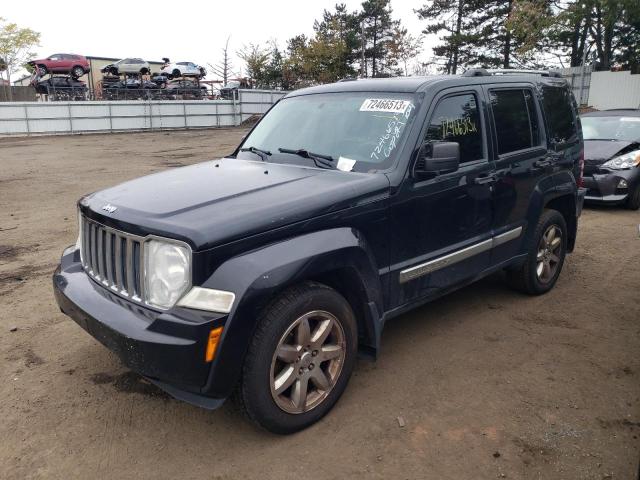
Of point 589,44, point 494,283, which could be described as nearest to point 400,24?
point 589,44

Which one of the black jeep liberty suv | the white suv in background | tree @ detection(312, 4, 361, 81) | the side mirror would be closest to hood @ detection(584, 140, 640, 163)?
the black jeep liberty suv

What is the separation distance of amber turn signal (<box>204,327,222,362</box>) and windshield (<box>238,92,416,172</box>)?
4.91 ft

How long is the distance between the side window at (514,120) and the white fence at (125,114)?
23425 millimetres

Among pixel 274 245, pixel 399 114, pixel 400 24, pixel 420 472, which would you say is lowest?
pixel 420 472

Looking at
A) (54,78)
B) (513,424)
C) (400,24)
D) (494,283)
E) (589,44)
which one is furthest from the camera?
(400,24)

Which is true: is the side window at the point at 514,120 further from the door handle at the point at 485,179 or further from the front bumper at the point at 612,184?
the front bumper at the point at 612,184

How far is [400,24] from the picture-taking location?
52.7 metres

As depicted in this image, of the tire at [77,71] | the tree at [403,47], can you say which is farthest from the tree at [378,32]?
the tire at [77,71]

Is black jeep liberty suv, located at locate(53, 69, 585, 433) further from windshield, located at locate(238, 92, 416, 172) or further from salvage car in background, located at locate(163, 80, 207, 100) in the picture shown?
salvage car in background, located at locate(163, 80, 207, 100)

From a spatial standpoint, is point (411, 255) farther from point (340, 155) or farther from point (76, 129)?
point (76, 129)

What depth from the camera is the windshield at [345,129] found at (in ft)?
11.7

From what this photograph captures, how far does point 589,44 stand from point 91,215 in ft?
127

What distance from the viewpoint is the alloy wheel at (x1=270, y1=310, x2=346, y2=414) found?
2.87 metres

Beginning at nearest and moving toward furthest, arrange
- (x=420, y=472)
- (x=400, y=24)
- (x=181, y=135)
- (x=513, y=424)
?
(x=420, y=472)
(x=513, y=424)
(x=181, y=135)
(x=400, y=24)
